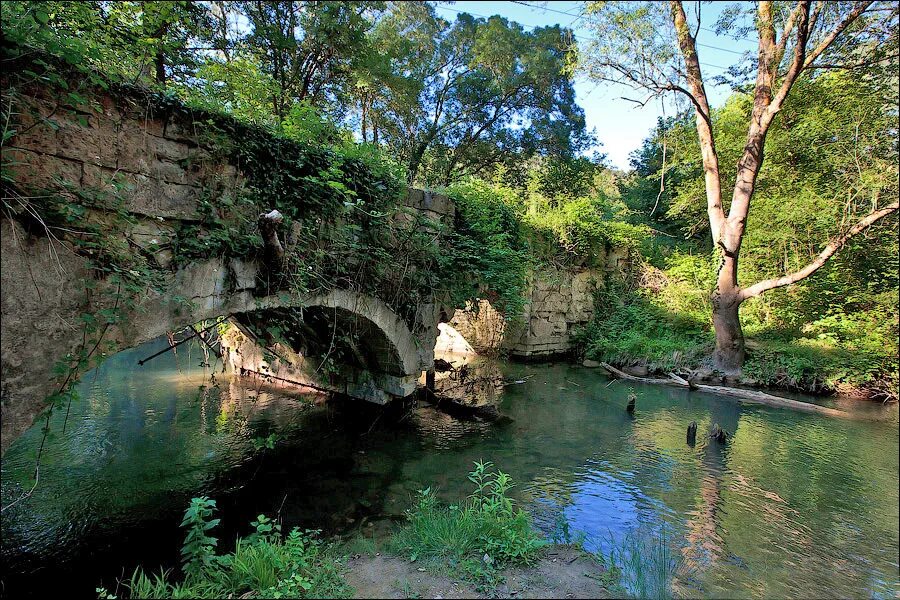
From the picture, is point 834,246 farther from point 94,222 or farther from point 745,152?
point 94,222

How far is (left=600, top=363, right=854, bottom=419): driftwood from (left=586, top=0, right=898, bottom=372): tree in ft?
1.99

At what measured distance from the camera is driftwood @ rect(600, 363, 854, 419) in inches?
269

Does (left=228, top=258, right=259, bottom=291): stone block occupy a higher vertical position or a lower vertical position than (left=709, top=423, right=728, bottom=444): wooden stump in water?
higher

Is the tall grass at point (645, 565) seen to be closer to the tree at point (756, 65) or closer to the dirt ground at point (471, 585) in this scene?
the dirt ground at point (471, 585)

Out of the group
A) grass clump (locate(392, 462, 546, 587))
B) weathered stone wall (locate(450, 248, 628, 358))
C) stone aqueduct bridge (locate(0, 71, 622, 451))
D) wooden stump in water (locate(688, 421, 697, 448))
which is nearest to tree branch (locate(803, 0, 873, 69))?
wooden stump in water (locate(688, 421, 697, 448))

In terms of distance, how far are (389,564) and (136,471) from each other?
3703 millimetres

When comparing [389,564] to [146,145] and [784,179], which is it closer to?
[146,145]

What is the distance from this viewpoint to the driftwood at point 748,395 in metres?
6.84

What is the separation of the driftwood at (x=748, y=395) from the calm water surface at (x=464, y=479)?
0.24 metres

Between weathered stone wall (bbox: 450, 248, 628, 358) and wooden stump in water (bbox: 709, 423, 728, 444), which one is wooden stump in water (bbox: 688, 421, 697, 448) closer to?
wooden stump in water (bbox: 709, 423, 728, 444)

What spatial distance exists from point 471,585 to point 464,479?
8.15ft

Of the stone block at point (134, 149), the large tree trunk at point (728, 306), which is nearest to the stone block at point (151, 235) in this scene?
the stone block at point (134, 149)

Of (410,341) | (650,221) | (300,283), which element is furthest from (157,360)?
(650,221)

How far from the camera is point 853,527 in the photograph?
382 centimetres
